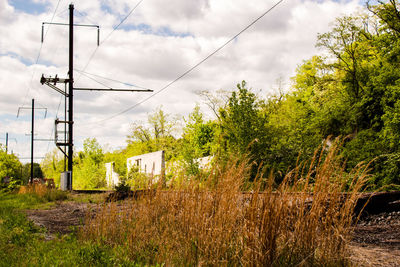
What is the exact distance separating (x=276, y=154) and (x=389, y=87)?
218 inches

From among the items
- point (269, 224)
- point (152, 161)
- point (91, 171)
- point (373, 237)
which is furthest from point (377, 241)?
point (91, 171)

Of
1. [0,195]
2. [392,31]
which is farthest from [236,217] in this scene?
[392,31]

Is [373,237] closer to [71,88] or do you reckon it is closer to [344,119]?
[344,119]

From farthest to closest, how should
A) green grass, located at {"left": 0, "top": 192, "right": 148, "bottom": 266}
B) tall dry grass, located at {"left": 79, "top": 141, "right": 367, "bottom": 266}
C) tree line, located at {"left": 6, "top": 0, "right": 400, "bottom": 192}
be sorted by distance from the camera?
tree line, located at {"left": 6, "top": 0, "right": 400, "bottom": 192}, green grass, located at {"left": 0, "top": 192, "right": 148, "bottom": 266}, tall dry grass, located at {"left": 79, "top": 141, "right": 367, "bottom": 266}

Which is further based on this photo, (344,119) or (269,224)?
(344,119)

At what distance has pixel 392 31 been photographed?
16953 millimetres

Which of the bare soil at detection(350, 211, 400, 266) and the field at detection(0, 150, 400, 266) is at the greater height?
the field at detection(0, 150, 400, 266)

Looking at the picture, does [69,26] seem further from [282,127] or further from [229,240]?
[229,240]

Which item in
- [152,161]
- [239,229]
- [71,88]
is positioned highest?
[71,88]

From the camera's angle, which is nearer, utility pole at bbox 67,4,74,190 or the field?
the field

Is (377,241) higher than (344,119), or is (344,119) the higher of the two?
(344,119)

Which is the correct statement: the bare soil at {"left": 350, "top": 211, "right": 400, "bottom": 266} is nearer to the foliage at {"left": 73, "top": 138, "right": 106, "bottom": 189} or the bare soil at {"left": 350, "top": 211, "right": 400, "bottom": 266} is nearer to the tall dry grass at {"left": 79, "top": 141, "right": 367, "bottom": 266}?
the tall dry grass at {"left": 79, "top": 141, "right": 367, "bottom": 266}

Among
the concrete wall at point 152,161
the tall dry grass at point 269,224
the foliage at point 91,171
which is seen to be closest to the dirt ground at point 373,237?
the tall dry grass at point 269,224

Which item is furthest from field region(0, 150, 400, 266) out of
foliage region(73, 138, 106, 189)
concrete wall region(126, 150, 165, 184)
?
foliage region(73, 138, 106, 189)
